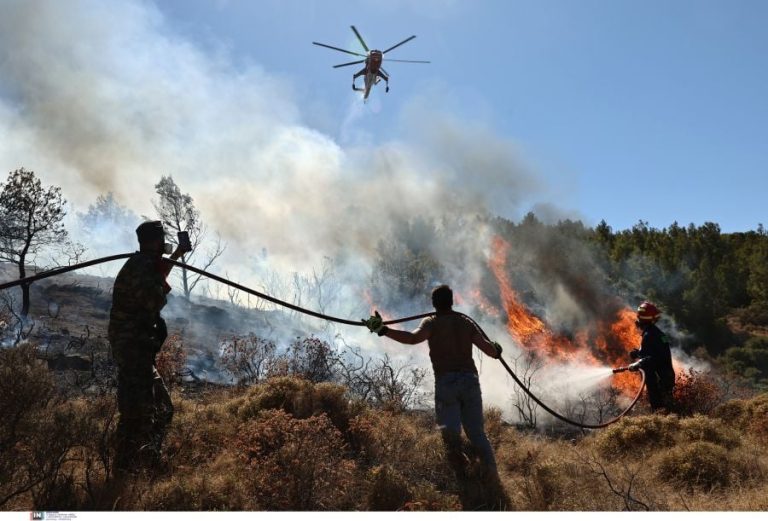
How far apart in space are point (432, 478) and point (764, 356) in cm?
4027

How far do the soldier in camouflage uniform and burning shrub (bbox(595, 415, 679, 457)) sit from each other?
6.08 meters

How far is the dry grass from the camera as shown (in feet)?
14.4

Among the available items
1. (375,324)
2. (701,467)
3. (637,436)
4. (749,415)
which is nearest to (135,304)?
(375,324)

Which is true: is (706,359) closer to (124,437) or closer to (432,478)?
(432,478)

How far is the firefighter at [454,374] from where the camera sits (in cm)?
552

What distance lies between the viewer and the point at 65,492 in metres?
4.27

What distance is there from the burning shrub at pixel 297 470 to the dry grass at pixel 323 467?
1 cm

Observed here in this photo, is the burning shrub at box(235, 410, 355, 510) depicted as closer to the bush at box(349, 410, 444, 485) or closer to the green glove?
the bush at box(349, 410, 444, 485)

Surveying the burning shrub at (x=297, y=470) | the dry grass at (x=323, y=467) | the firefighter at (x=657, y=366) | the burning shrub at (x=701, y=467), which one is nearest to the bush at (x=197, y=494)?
the dry grass at (x=323, y=467)

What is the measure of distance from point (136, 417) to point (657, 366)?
27.9 feet

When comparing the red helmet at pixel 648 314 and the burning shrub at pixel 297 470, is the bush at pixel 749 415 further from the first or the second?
the burning shrub at pixel 297 470

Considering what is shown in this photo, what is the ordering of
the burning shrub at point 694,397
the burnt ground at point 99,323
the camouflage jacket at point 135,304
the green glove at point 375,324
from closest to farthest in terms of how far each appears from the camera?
the camouflage jacket at point 135,304 < the green glove at point 375,324 < the burning shrub at point 694,397 < the burnt ground at point 99,323

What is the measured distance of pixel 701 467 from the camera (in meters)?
5.73

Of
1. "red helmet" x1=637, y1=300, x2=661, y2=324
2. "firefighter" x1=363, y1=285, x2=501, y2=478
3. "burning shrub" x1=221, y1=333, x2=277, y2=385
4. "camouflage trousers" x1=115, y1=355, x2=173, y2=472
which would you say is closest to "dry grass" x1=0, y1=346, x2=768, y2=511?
"camouflage trousers" x1=115, y1=355, x2=173, y2=472
